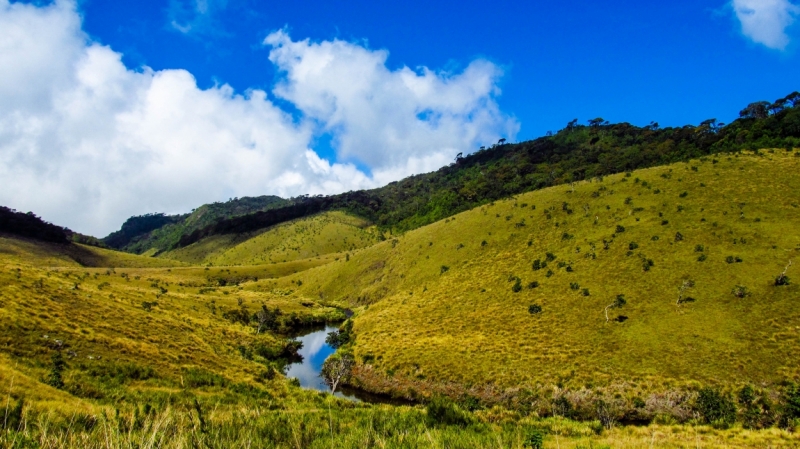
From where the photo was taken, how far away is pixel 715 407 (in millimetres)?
26297

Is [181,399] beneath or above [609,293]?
beneath

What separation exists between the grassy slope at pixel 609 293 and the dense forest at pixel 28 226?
14429cm

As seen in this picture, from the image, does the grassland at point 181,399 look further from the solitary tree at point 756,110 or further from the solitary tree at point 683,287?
the solitary tree at point 756,110

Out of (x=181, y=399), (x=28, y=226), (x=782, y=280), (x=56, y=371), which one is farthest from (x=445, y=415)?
(x=28, y=226)

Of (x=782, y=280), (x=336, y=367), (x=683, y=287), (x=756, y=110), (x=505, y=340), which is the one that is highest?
(x=756, y=110)

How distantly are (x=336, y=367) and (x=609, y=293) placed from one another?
35.9 metres

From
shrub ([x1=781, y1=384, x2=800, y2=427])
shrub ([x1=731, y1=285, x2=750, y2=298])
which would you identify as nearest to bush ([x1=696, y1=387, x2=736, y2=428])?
shrub ([x1=781, y1=384, x2=800, y2=427])

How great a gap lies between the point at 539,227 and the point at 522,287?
21515 millimetres

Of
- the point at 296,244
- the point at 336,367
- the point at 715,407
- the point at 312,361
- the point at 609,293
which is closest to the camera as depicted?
the point at 715,407

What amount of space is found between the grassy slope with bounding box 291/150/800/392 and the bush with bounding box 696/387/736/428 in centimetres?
272

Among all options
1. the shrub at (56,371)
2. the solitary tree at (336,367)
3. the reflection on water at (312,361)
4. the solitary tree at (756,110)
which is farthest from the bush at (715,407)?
the solitary tree at (756,110)

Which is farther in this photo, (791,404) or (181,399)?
(791,404)

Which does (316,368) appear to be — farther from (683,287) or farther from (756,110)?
(756,110)

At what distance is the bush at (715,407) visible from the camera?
25.4 metres
